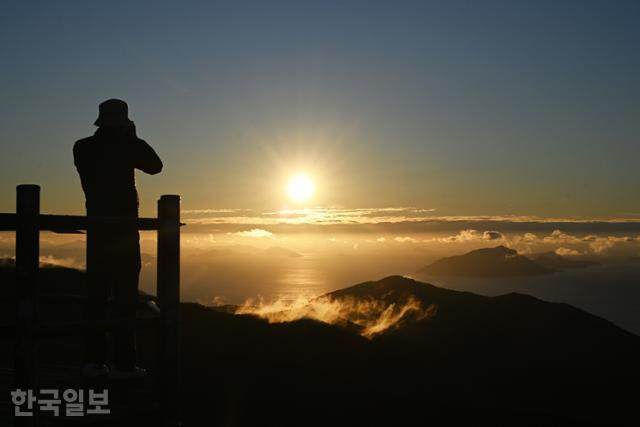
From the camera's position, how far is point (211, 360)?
13734 millimetres

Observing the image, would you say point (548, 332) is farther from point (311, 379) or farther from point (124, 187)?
point (124, 187)

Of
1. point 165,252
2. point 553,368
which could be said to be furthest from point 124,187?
point 553,368

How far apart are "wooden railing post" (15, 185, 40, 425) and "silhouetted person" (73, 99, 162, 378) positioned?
5.34ft

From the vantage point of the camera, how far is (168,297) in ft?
24.6

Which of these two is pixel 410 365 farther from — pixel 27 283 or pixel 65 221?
pixel 27 283

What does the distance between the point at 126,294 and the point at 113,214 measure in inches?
40.4

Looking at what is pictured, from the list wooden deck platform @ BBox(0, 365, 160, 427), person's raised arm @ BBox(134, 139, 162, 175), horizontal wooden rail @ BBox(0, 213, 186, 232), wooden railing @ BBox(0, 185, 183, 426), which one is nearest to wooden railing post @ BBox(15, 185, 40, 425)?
wooden railing @ BBox(0, 185, 183, 426)

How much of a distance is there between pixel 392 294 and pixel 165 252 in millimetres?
109390

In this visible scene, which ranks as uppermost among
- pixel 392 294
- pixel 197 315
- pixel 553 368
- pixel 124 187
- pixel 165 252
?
pixel 124 187

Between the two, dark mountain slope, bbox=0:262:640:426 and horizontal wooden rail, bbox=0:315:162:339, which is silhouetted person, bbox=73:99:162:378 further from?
dark mountain slope, bbox=0:262:640:426

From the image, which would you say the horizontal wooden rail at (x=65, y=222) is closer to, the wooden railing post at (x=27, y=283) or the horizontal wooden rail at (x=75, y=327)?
the wooden railing post at (x=27, y=283)

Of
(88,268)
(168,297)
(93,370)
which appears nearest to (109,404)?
(93,370)

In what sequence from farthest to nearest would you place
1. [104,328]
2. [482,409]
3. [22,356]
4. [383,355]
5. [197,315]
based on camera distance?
[383,355] → [197,315] → [482,409] → [104,328] → [22,356]

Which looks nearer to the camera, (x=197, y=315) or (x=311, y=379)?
(x=311, y=379)
